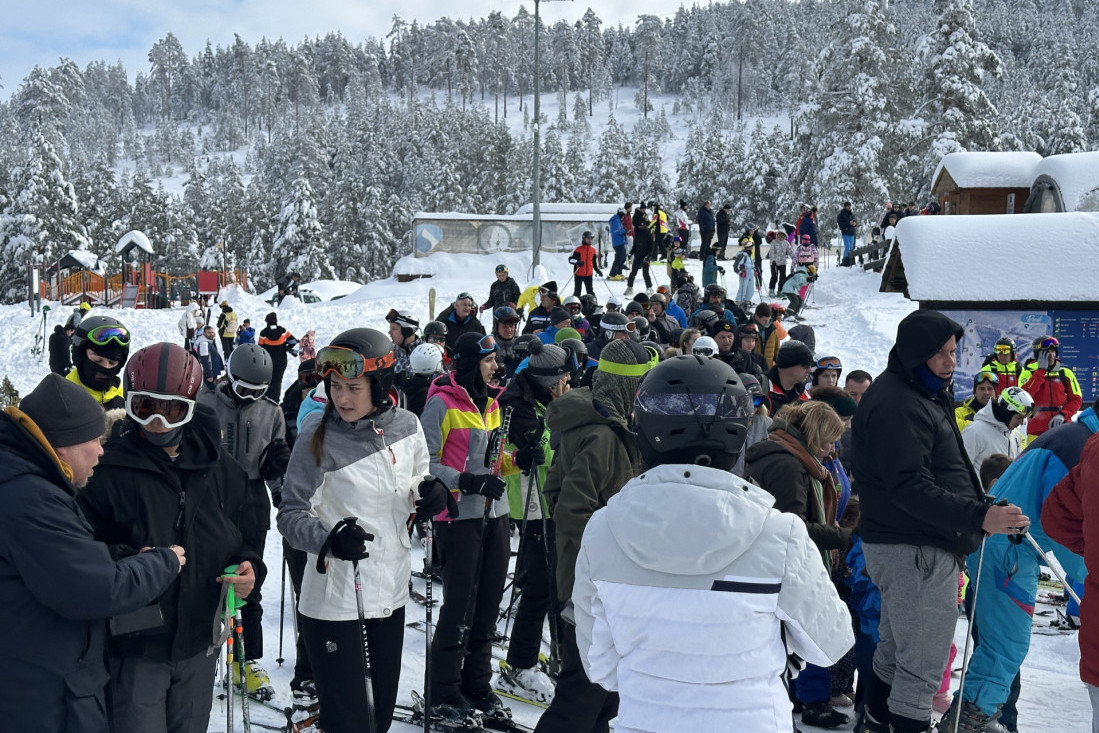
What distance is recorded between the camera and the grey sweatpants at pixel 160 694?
307 centimetres

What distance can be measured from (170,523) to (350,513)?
2.69ft

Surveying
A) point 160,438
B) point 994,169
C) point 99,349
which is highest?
point 994,169

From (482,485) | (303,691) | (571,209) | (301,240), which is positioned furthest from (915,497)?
(301,240)

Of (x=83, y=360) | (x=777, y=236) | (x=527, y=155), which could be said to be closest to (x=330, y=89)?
(x=527, y=155)

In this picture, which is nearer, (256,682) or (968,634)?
(968,634)

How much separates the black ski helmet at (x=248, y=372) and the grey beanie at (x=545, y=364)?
1521 millimetres

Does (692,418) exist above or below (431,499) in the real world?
above

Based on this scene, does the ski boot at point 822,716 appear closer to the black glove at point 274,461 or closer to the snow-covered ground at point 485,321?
the snow-covered ground at point 485,321

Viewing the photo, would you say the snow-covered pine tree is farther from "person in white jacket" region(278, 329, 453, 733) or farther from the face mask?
the face mask

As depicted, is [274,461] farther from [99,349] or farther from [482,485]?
[99,349]

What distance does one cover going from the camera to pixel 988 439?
743 cm

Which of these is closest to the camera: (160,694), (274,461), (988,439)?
(160,694)

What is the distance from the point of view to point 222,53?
181375 millimetres

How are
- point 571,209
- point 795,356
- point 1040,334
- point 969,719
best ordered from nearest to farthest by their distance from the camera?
point 969,719 < point 795,356 < point 1040,334 < point 571,209
